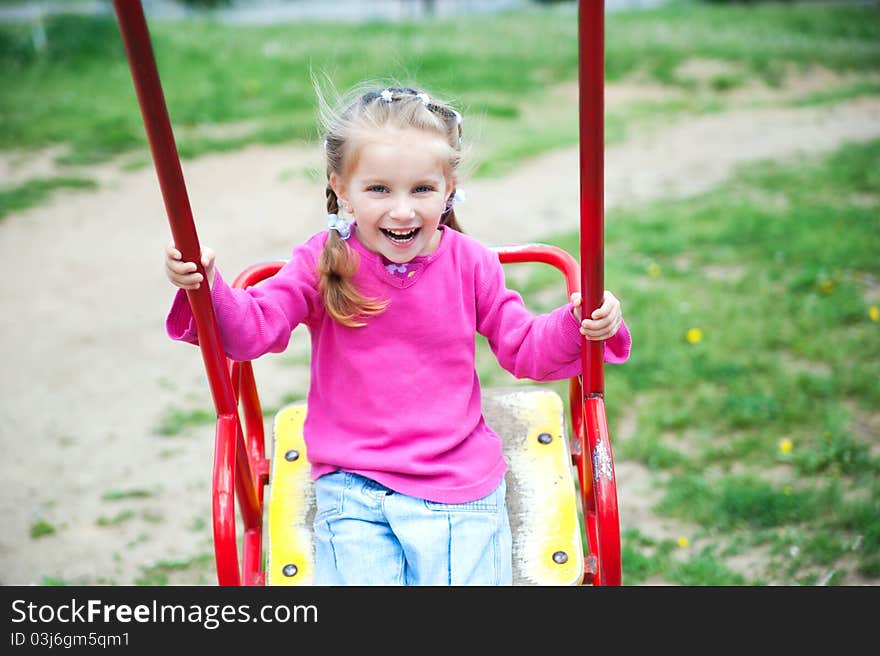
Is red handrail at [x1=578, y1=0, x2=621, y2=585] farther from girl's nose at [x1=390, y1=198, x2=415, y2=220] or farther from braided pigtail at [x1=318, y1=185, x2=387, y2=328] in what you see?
braided pigtail at [x1=318, y1=185, x2=387, y2=328]

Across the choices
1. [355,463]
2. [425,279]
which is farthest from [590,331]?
[355,463]

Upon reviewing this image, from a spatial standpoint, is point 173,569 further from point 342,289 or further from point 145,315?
point 145,315

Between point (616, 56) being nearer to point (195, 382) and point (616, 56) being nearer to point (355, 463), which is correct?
point (195, 382)

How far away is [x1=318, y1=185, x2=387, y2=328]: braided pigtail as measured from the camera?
196cm

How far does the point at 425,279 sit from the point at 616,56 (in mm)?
9326

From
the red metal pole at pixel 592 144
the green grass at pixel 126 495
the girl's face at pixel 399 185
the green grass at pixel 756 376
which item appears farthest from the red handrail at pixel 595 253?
the green grass at pixel 126 495

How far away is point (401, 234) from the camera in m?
1.89

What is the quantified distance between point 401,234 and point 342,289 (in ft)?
0.60

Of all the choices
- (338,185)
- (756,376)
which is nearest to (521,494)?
(338,185)

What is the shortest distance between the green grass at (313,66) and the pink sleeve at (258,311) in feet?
15.8

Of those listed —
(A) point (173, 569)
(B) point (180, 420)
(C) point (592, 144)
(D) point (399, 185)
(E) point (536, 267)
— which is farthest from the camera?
(E) point (536, 267)

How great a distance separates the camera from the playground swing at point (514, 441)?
1452 mm

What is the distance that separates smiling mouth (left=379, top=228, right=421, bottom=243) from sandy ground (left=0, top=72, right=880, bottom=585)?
1.69 m

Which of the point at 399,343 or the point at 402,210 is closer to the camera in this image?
the point at 402,210
